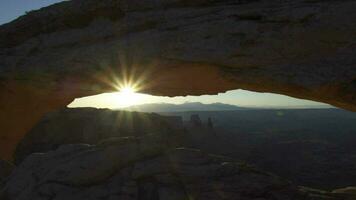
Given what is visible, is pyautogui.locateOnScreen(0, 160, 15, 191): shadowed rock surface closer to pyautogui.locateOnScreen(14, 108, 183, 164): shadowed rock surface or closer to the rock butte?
the rock butte

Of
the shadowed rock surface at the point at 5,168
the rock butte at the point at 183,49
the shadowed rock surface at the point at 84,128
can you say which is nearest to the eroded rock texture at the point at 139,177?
the rock butte at the point at 183,49

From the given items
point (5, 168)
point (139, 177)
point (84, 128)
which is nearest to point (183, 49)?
point (139, 177)

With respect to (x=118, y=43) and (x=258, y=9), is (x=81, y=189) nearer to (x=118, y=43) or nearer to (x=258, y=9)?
(x=118, y=43)

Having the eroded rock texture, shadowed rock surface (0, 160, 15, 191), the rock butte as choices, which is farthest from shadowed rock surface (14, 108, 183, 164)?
the rock butte

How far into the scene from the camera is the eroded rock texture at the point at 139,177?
373 inches

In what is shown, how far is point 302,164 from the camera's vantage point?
1500 inches

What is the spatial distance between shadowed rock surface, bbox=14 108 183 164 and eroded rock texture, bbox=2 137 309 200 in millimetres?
18177

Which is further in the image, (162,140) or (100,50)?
(162,140)

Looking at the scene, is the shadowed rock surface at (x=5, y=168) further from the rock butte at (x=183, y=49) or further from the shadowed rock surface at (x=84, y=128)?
the shadowed rock surface at (x=84, y=128)

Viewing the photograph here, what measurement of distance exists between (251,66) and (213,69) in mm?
923

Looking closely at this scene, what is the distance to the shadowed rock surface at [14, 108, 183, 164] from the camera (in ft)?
100

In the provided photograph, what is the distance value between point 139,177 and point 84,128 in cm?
2330

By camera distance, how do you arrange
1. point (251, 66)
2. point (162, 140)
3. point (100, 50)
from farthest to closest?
point (162, 140), point (100, 50), point (251, 66)

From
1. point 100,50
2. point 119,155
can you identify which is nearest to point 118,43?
point 100,50
